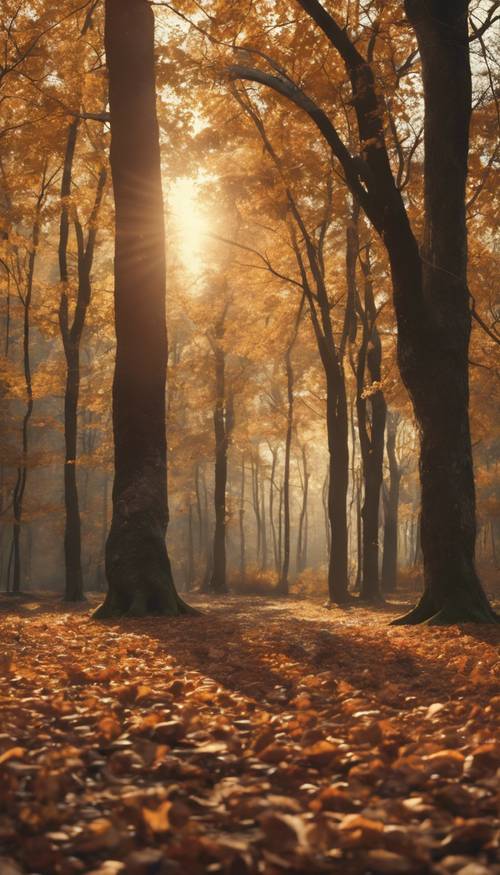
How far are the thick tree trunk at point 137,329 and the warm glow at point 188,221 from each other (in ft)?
19.0

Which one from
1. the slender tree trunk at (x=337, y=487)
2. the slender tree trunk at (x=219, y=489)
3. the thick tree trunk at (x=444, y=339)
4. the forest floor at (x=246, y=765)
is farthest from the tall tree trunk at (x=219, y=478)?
the forest floor at (x=246, y=765)

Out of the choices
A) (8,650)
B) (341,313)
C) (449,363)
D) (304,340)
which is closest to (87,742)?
(8,650)

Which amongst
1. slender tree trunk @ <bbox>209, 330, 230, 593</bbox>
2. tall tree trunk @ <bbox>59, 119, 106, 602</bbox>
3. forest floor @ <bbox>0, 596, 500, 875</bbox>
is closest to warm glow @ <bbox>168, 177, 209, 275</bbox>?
tall tree trunk @ <bbox>59, 119, 106, 602</bbox>

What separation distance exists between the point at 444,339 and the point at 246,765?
6526 millimetres

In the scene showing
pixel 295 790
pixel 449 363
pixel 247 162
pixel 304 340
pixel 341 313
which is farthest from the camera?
pixel 304 340

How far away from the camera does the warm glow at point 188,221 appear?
56.5 ft

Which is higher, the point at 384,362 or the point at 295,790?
the point at 384,362

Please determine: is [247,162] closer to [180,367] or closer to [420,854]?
[180,367]

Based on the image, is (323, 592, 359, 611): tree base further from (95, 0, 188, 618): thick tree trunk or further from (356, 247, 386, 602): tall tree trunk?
(95, 0, 188, 618): thick tree trunk

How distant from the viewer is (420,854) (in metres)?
2.00

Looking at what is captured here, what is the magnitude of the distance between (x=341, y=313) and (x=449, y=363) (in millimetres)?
14566

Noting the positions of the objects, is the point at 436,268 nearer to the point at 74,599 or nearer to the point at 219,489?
the point at 74,599

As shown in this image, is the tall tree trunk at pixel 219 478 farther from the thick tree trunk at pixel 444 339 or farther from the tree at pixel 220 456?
the thick tree trunk at pixel 444 339

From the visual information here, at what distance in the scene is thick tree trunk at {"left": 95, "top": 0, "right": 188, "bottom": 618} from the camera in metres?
8.80
